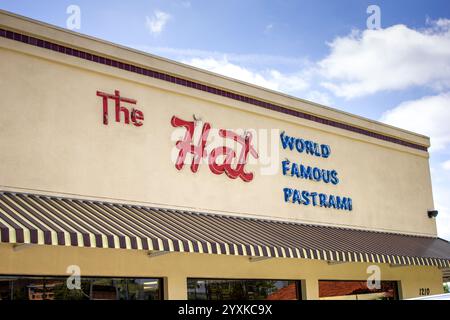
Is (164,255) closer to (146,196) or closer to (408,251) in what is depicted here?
(146,196)

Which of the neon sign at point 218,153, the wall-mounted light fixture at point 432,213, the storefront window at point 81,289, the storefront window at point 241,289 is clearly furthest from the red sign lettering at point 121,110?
the wall-mounted light fixture at point 432,213

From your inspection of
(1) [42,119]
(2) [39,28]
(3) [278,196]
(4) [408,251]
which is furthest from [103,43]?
(4) [408,251]

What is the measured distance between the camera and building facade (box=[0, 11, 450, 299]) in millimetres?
9836

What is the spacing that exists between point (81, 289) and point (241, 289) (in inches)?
155

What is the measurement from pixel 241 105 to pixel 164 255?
4.44 metres

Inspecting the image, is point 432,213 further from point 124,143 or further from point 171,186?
point 124,143

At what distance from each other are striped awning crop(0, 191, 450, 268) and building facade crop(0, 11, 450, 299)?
0.04 meters

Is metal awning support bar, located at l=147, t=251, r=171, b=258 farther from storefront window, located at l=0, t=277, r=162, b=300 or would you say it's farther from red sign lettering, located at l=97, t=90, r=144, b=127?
red sign lettering, located at l=97, t=90, r=144, b=127

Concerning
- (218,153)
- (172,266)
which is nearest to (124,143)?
(218,153)

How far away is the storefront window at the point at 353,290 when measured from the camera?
48.3ft

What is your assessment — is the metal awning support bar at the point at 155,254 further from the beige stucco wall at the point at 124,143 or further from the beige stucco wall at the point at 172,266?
the beige stucco wall at the point at 124,143

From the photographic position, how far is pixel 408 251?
605 inches

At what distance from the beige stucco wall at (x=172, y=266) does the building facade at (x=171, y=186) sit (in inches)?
1.0

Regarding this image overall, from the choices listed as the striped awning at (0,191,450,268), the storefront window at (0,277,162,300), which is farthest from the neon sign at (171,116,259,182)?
the storefront window at (0,277,162,300)
